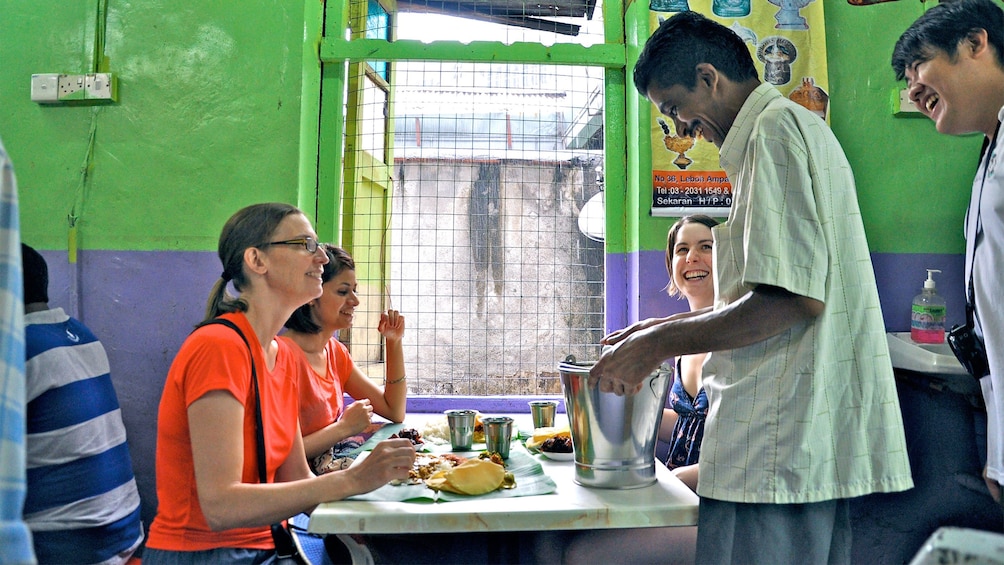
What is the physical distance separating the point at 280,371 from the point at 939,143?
→ 2.72 meters

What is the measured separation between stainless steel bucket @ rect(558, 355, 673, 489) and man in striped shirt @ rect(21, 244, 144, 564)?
1.31 metres

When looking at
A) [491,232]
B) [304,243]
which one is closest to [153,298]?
[304,243]

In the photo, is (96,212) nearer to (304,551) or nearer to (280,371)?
(280,371)

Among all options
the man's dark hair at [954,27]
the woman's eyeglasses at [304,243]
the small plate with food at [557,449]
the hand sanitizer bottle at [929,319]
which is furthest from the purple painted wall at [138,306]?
the hand sanitizer bottle at [929,319]

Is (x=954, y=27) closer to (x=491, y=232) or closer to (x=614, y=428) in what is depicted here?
(x=614, y=428)

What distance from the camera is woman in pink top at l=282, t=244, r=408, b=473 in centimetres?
219

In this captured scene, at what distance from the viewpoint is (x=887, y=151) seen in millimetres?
2832

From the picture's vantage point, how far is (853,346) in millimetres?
1345

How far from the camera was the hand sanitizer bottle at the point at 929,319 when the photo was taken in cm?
258

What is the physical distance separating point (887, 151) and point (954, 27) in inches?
47.2

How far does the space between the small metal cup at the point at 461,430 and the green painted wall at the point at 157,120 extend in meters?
1.28

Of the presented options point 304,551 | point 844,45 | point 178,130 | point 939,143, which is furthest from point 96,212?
point 939,143

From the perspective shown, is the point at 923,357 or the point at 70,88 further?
the point at 70,88

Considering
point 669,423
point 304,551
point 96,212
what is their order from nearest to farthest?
point 304,551
point 669,423
point 96,212
